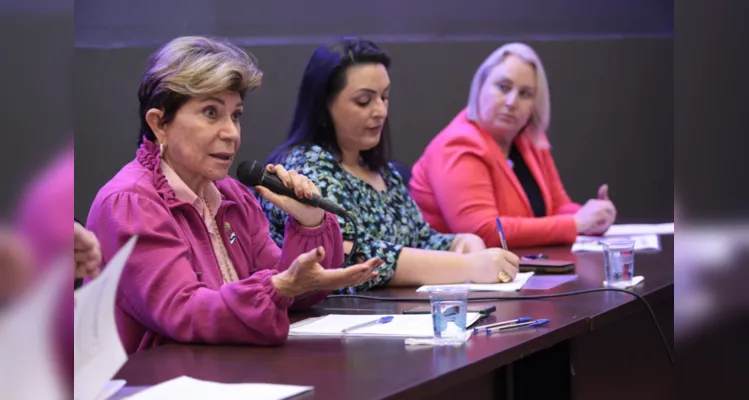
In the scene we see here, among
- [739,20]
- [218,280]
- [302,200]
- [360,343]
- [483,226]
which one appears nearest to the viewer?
[739,20]

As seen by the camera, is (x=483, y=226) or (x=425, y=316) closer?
(x=425, y=316)

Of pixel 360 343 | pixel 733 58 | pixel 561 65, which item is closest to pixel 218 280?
pixel 360 343

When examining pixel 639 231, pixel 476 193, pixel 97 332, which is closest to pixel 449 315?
pixel 97 332

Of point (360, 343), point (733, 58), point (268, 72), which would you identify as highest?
point (268, 72)

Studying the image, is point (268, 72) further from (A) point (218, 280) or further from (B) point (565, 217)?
(A) point (218, 280)

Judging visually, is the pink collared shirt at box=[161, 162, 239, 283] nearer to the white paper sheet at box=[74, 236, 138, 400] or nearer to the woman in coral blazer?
the white paper sheet at box=[74, 236, 138, 400]

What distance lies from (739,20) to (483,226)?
2516mm

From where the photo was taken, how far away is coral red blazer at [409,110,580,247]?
10.6 feet

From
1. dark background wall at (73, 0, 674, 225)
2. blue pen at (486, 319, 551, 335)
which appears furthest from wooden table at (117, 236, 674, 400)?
dark background wall at (73, 0, 674, 225)

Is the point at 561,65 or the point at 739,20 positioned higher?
the point at 561,65

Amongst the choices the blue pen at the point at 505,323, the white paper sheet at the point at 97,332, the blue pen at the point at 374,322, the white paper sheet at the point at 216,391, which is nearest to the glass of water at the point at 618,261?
the blue pen at the point at 505,323

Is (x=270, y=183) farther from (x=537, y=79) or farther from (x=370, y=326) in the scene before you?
(x=537, y=79)

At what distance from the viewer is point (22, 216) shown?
670 mm

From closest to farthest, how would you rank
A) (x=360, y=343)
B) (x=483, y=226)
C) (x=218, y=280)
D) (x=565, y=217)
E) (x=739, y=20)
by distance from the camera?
(x=739, y=20) → (x=360, y=343) → (x=218, y=280) → (x=483, y=226) → (x=565, y=217)
